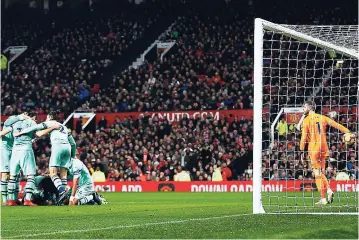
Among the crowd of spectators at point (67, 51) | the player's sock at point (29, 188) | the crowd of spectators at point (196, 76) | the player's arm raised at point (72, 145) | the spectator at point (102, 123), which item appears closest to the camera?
the player's sock at point (29, 188)

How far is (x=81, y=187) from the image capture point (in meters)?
20.2

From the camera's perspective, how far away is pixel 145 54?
1785 inches

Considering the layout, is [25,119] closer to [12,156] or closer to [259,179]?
[12,156]

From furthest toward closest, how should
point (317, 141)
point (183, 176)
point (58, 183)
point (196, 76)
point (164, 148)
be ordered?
point (196, 76)
point (164, 148)
point (183, 176)
point (58, 183)
point (317, 141)

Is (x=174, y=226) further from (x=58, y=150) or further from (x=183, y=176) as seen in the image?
(x=183, y=176)

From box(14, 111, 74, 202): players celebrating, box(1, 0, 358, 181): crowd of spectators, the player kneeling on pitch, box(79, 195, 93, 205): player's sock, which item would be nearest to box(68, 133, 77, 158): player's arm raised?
box(14, 111, 74, 202): players celebrating

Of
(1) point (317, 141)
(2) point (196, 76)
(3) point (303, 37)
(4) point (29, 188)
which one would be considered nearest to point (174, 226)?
(3) point (303, 37)

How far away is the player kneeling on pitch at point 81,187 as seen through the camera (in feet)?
65.2

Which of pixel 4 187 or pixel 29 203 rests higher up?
pixel 4 187

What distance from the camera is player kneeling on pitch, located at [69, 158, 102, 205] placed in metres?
19.9

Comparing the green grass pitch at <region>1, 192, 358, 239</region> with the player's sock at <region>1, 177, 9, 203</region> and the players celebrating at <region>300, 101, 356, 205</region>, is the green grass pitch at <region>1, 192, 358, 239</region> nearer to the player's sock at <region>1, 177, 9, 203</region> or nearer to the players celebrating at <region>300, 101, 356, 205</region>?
the players celebrating at <region>300, 101, 356, 205</region>

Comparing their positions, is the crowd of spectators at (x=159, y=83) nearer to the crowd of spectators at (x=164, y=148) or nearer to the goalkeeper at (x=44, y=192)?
the crowd of spectators at (x=164, y=148)

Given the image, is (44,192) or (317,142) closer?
(317,142)

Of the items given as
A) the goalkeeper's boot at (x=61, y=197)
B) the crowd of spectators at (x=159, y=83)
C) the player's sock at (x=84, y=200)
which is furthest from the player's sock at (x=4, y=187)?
the crowd of spectators at (x=159, y=83)
